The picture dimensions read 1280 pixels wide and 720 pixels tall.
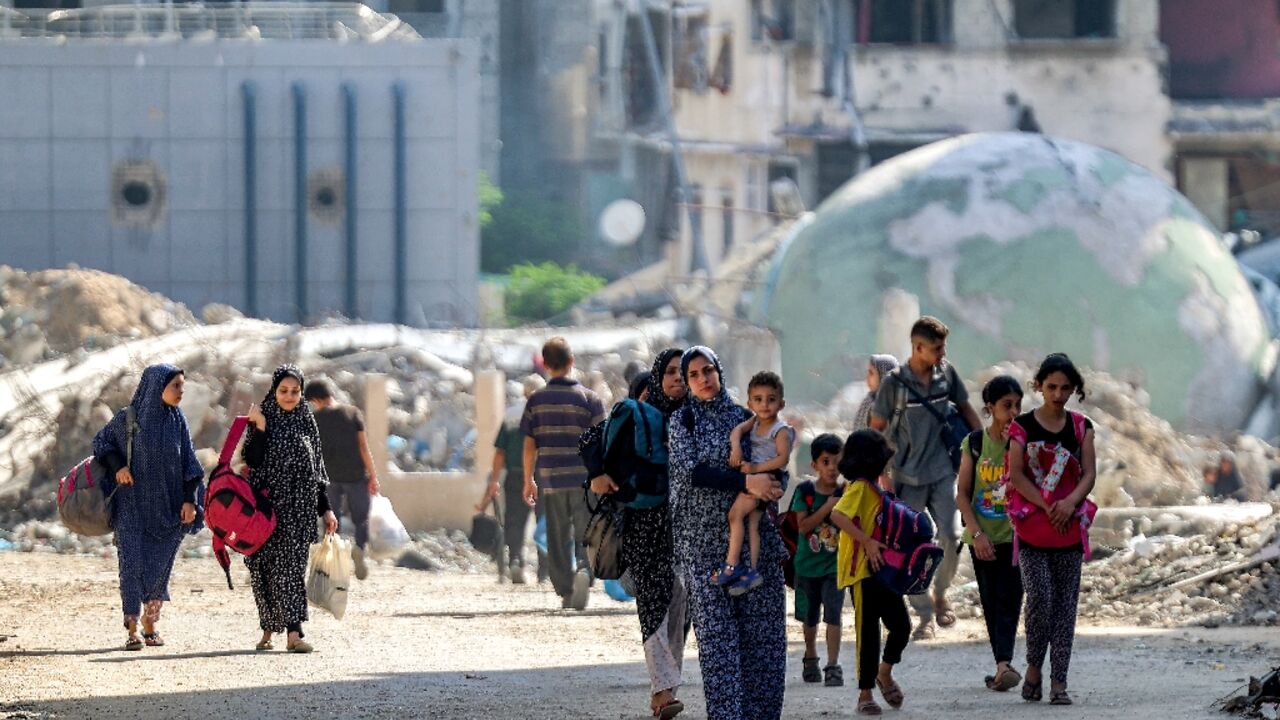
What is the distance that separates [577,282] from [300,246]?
12563 mm

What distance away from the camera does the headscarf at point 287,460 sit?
10164 millimetres

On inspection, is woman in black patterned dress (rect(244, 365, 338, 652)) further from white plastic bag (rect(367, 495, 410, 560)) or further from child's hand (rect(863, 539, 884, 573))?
child's hand (rect(863, 539, 884, 573))

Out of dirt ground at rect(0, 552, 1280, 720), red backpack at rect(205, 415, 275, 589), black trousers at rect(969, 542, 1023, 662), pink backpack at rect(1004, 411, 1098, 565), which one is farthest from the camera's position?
red backpack at rect(205, 415, 275, 589)

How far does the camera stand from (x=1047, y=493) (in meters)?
8.05

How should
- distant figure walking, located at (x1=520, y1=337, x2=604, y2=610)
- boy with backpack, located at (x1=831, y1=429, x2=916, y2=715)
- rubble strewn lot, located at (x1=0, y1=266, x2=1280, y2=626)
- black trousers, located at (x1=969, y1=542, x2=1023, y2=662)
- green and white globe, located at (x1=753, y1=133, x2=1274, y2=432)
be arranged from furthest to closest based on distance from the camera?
green and white globe, located at (x1=753, y1=133, x2=1274, y2=432) < rubble strewn lot, located at (x1=0, y1=266, x2=1280, y2=626) < distant figure walking, located at (x1=520, y1=337, x2=604, y2=610) < black trousers, located at (x1=969, y1=542, x2=1023, y2=662) < boy with backpack, located at (x1=831, y1=429, x2=916, y2=715)

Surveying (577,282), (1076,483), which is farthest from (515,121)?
→ (1076,483)

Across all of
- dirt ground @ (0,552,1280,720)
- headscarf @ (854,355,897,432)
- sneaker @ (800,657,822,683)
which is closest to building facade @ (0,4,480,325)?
dirt ground @ (0,552,1280,720)

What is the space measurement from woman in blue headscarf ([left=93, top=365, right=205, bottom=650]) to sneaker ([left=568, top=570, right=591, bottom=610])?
237 cm

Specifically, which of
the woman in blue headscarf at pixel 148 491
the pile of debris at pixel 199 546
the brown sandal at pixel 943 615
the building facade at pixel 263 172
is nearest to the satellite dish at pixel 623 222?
the building facade at pixel 263 172

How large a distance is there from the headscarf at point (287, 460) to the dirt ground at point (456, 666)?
701mm

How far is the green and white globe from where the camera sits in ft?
75.4

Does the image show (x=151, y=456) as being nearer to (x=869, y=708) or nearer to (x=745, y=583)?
(x=869, y=708)

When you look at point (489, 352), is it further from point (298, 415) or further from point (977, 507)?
point (977, 507)

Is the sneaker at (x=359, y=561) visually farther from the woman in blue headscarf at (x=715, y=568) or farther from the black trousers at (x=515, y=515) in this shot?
the woman in blue headscarf at (x=715, y=568)
